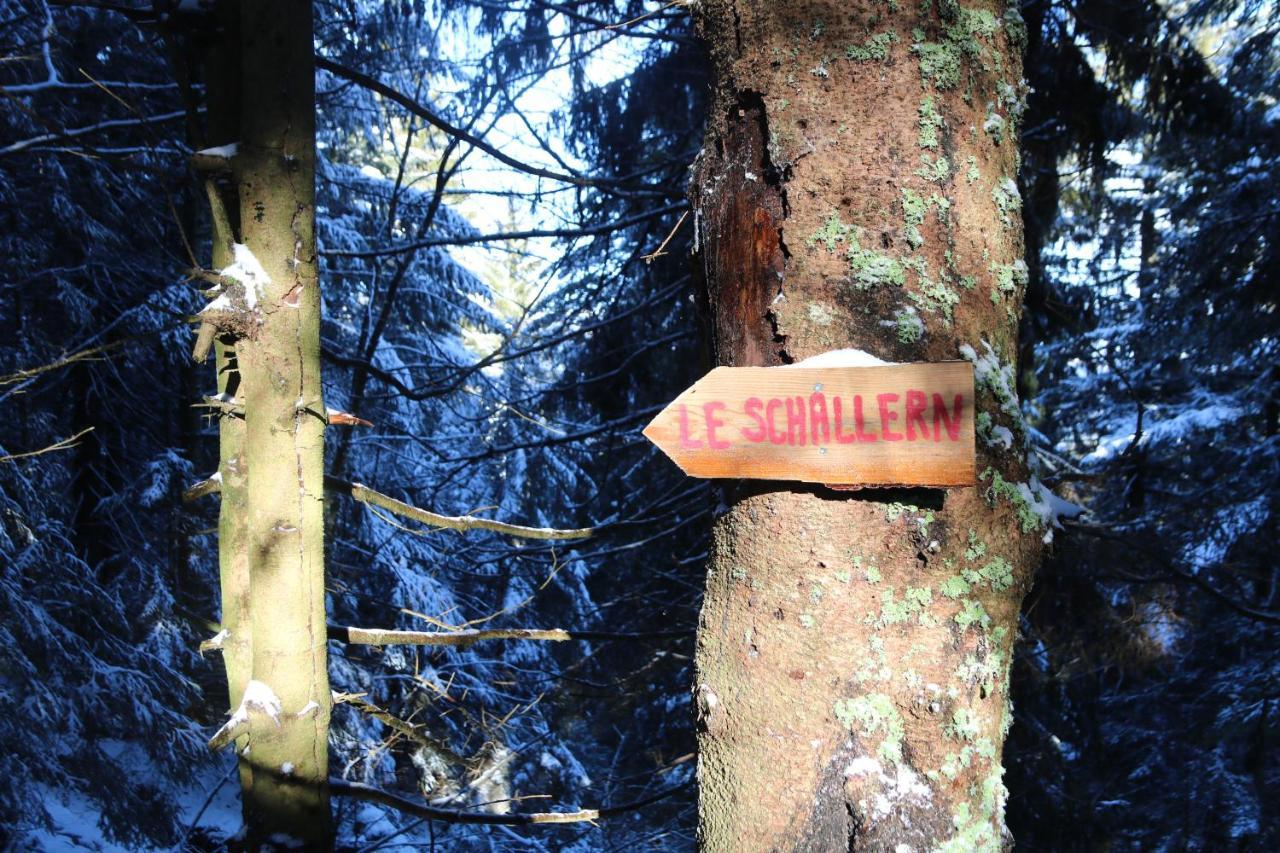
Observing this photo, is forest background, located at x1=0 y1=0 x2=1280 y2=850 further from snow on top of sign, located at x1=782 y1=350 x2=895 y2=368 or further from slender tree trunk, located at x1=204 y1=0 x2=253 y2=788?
snow on top of sign, located at x1=782 y1=350 x2=895 y2=368

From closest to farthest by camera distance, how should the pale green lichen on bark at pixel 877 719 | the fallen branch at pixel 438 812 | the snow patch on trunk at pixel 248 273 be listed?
the pale green lichen on bark at pixel 877 719, the snow patch on trunk at pixel 248 273, the fallen branch at pixel 438 812

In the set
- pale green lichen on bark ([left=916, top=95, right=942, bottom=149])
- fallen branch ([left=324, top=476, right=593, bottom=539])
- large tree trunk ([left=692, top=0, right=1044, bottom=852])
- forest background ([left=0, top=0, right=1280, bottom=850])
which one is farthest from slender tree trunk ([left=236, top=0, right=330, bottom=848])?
pale green lichen on bark ([left=916, top=95, right=942, bottom=149])

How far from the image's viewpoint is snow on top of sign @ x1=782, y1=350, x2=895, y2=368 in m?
1.25

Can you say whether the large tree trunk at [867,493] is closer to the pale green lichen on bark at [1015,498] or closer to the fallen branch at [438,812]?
the pale green lichen on bark at [1015,498]

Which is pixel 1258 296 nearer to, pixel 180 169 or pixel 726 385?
pixel 726 385

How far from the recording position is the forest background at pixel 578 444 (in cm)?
475

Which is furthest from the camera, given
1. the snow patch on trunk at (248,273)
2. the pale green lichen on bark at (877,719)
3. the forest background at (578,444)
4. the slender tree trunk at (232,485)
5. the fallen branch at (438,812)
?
the forest background at (578,444)

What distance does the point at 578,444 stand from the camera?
24.1 ft

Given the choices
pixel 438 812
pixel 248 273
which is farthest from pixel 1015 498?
pixel 438 812

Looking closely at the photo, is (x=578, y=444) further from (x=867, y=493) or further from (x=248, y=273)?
(x=867, y=493)

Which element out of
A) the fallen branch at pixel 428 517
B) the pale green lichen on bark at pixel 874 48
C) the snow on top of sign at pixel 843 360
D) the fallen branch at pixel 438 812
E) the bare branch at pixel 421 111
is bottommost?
the fallen branch at pixel 438 812

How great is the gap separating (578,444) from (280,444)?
5157mm

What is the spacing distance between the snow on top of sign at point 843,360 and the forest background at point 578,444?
1.75 metres

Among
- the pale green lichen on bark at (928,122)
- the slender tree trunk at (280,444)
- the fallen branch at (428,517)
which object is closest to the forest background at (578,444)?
the fallen branch at (428,517)
